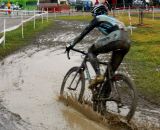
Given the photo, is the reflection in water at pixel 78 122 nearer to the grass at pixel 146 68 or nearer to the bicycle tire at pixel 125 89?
the bicycle tire at pixel 125 89

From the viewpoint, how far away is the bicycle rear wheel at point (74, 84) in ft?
33.5

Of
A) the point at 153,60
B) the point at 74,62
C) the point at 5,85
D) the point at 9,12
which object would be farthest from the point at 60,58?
the point at 9,12

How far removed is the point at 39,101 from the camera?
11.2m

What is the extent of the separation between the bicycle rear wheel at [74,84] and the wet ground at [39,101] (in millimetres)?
287

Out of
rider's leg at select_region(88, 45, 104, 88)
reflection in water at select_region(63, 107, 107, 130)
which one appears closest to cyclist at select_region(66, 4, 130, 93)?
rider's leg at select_region(88, 45, 104, 88)

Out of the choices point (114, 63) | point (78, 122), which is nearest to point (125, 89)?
point (114, 63)

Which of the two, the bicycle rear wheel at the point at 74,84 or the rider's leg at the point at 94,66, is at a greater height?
the rider's leg at the point at 94,66

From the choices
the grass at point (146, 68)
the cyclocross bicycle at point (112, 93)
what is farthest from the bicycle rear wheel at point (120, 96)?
the grass at point (146, 68)

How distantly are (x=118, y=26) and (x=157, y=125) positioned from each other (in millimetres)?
1744

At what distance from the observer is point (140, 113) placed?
982cm

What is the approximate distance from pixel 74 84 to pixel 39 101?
3.23ft

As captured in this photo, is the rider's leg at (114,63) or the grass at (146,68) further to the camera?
the grass at (146,68)

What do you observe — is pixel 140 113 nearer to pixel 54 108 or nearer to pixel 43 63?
pixel 54 108

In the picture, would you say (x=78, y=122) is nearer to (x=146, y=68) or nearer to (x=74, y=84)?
(x=74, y=84)
